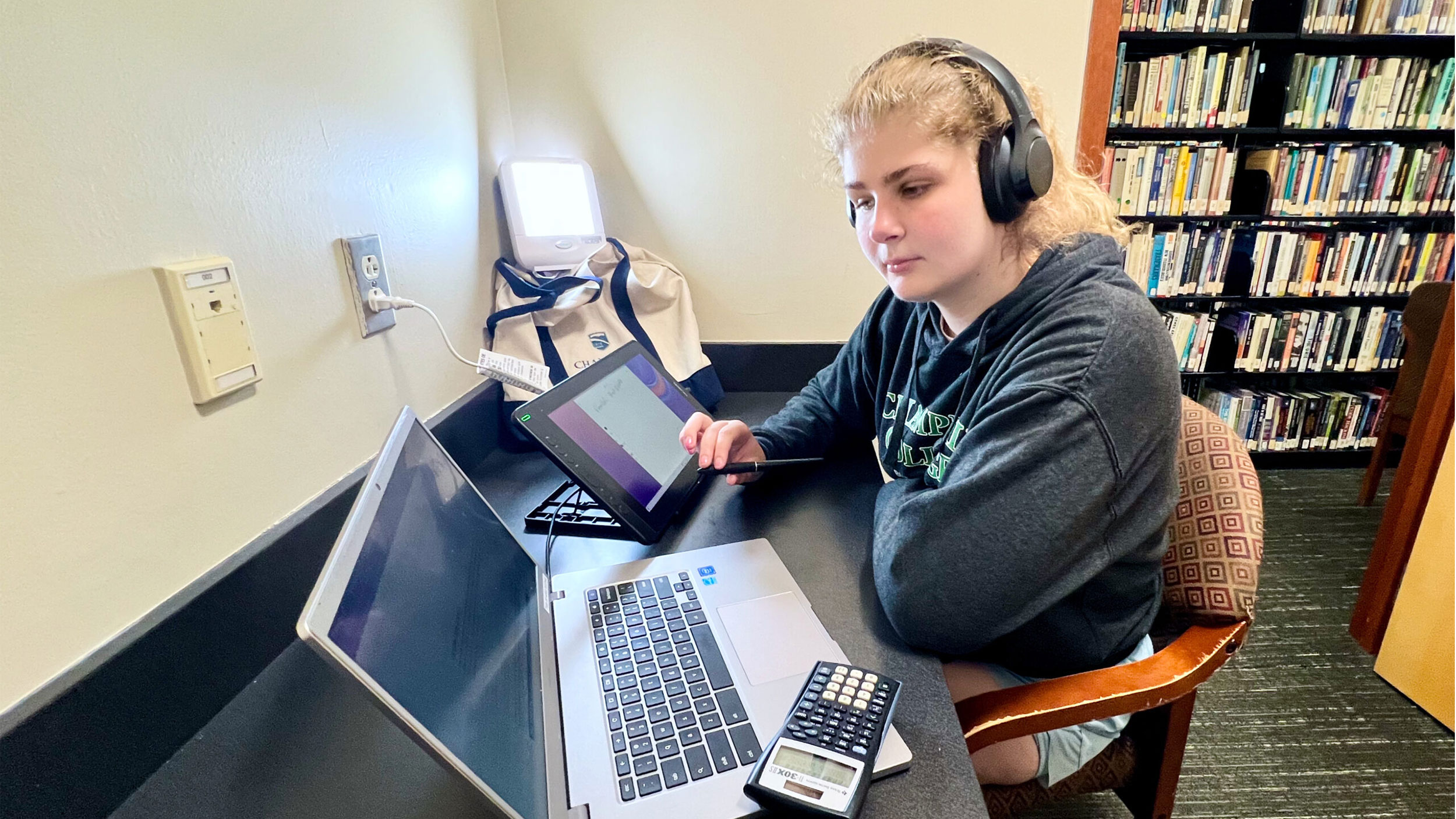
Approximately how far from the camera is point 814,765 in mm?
460

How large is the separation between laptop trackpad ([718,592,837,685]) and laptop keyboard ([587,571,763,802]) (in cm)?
2

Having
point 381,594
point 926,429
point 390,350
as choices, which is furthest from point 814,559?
point 390,350

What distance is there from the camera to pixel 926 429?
82 cm

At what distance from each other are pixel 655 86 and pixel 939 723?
1204 mm

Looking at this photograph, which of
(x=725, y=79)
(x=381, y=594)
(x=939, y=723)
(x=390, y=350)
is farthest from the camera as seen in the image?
(x=725, y=79)

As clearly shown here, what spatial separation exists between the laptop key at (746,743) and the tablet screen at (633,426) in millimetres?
335

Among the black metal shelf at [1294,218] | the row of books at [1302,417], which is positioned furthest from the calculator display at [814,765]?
the row of books at [1302,417]

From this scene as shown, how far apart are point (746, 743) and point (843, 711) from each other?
8cm

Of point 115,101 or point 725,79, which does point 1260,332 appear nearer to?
point 725,79

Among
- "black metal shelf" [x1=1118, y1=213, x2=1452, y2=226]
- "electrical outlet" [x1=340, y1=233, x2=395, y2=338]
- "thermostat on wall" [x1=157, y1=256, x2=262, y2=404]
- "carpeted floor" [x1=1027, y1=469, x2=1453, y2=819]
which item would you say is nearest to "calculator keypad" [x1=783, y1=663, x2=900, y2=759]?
"thermostat on wall" [x1=157, y1=256, x2=262, y2=404]

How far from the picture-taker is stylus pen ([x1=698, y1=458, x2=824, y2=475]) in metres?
0.89

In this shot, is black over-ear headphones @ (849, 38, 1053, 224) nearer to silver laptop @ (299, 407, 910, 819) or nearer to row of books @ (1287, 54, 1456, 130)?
silver laptop @ (299, 407, 910, 819)

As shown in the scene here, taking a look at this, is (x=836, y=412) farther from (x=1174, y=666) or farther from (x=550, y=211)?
(x=550, y=211)

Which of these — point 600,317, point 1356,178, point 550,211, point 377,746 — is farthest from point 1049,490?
point 1356,178
